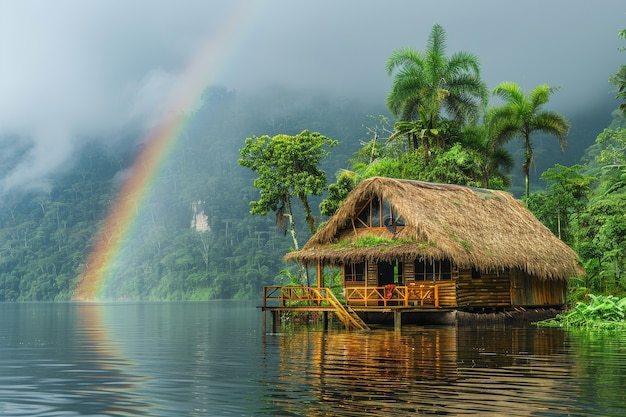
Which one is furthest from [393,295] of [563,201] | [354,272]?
[563,201]

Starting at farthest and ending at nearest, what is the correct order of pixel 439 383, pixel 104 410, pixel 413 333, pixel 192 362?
1. pixel 413 333
2. pixel 192 362
3. pixel 439 383
4. pixel 104 410

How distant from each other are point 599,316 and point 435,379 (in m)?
18.7

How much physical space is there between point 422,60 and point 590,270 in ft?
52.0

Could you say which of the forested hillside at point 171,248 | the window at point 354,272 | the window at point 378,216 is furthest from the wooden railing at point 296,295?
the forested hillside at point 171,248

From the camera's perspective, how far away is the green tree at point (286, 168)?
48.3 meters

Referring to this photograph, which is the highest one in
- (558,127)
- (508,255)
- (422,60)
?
(422,60)

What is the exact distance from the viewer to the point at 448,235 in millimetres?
31969

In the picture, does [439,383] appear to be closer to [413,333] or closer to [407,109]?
[413,333]

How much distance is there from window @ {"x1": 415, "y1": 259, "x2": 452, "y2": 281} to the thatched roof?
181cm

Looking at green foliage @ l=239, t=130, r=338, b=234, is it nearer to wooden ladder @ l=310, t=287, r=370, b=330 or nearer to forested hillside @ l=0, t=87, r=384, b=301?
wooden ladder @ l=310, t=287, r=370, b=330


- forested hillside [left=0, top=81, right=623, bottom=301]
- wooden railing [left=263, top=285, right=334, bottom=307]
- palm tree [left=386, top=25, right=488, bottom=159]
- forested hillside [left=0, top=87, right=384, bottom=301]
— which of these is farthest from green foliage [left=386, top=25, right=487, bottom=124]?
forested hillside [left=0, top=87, right=384, bottom=301]

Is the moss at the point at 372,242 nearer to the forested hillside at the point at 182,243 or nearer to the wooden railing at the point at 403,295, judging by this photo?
the wooden railing at the point at 403,295

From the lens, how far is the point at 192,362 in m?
19.8

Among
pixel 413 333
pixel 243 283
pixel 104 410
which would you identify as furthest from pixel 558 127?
pixel 243 283
